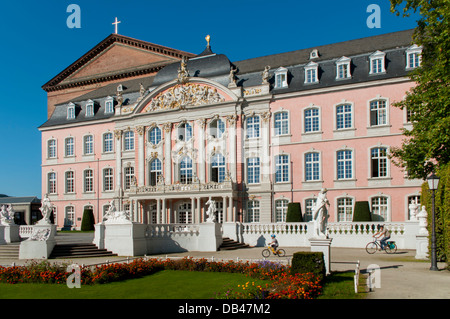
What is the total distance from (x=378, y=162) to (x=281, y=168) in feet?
24.1

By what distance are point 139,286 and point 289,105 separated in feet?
86.9

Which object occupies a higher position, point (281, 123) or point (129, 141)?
point (281, 123)

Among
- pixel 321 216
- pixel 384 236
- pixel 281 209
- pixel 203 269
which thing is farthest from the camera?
pixel 281 209

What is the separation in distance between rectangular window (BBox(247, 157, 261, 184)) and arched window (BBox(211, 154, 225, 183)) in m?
2.20

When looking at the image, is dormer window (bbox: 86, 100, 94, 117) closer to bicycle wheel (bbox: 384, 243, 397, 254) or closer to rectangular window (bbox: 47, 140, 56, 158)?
rectangular window (bbox: 47, 140, 56, 158)

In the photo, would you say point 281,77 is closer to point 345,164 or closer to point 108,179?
point 345,164

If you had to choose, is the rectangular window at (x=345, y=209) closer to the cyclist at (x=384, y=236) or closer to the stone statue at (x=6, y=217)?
the cyclist at (x=384, y=236)

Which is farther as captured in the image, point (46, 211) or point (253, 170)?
point (253, 170)

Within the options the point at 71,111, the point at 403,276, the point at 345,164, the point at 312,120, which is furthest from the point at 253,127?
the point at 403,276

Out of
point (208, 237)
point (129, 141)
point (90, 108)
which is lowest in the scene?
point (208, 237)

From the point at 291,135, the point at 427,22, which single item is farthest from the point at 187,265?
the point at 291,135

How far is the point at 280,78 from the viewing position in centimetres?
3988
